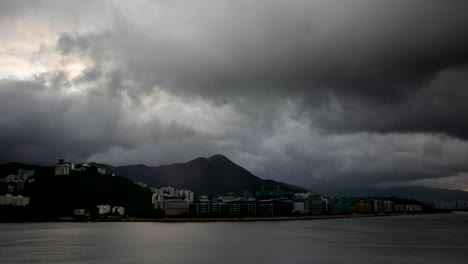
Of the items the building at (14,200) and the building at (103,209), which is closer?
the building at (103,209)

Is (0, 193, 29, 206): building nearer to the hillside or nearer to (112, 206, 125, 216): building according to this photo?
the hillside

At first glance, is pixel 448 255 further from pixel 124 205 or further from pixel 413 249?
pixel 124 205

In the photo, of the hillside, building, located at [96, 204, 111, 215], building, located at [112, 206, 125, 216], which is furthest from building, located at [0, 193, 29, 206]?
building, located at [112, 206, 125, 216]

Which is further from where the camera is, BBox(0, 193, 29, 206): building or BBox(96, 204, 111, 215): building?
BBox(0, 193, 29, 206): building

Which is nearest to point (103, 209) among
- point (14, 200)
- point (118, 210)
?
point (118, 210)

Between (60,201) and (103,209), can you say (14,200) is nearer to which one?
(60,201)

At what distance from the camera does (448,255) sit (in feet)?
160

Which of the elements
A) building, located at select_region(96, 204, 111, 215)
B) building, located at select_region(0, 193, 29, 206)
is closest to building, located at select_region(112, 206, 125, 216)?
building, located at select_region(96, 204, 111, 215)

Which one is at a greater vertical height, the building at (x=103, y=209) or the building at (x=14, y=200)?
the building at (x=14, y=200)

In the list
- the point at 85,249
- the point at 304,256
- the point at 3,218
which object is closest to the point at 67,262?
the point at 85,249

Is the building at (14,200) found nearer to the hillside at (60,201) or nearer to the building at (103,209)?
the hillside at (60,201)

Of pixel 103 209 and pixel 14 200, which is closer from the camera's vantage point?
pixel 103 209

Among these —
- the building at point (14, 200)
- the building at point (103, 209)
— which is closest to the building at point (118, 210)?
the building at point (103, 209)

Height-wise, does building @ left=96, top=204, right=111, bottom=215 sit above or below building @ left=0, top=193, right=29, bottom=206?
below
